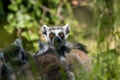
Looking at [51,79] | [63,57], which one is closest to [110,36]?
[51,79]

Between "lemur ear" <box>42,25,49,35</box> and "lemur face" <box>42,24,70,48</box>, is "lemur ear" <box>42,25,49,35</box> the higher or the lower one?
the higher one

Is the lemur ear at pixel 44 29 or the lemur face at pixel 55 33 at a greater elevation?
the lemur ear at pixel 44 29

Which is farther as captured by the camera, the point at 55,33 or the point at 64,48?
the point at 55,33

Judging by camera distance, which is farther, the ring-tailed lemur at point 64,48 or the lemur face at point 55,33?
the lemur face at point 55,33

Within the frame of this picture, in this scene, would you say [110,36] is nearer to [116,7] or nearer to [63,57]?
[116,7]

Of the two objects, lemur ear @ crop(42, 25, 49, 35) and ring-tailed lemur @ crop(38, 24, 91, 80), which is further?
lemur ear @ crop(42, 25, 49, 35)

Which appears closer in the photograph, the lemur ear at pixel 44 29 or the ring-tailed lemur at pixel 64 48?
the ring-tailed lemur at pixel 64 48

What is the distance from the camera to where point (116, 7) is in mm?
2646

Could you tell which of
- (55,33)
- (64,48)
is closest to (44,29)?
(55,33)

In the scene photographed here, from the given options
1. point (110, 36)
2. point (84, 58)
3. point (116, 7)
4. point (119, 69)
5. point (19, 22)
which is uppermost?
point (116, 7)

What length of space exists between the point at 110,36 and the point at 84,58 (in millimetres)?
1148

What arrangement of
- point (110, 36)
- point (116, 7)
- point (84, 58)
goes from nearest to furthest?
point (116, 7) → point (110, 36) → point (84, 58)

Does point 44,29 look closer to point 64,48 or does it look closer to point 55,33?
point 55,33

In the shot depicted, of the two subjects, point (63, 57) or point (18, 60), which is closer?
point (18, 60)
